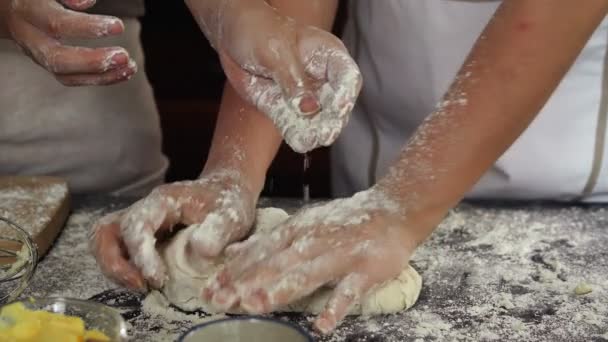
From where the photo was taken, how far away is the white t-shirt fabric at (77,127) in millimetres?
1579

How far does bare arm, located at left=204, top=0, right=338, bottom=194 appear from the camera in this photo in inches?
51.8

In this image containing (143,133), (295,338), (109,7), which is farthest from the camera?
(143,133)

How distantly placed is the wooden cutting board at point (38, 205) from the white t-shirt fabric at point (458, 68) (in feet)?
1.77

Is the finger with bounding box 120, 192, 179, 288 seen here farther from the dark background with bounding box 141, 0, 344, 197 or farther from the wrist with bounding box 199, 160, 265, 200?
the dark background with bounding box 141, 0, 344, 197

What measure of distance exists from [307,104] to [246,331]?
300mm

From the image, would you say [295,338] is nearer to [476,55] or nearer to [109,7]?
[476,55]

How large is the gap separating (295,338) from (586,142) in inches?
29.6

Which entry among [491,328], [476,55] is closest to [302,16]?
[476,55]

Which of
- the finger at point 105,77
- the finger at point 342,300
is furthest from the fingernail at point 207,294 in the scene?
the finger at point 105,77

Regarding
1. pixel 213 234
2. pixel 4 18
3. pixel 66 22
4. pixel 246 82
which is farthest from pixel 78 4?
pixel 213 234

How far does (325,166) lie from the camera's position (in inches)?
100

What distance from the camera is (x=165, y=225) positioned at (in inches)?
46.9

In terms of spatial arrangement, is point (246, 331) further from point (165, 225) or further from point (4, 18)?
point (4, 18)

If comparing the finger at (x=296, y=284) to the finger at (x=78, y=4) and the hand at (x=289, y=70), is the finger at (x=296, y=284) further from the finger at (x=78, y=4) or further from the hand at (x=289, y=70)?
the finger at (x=78, y=4)
